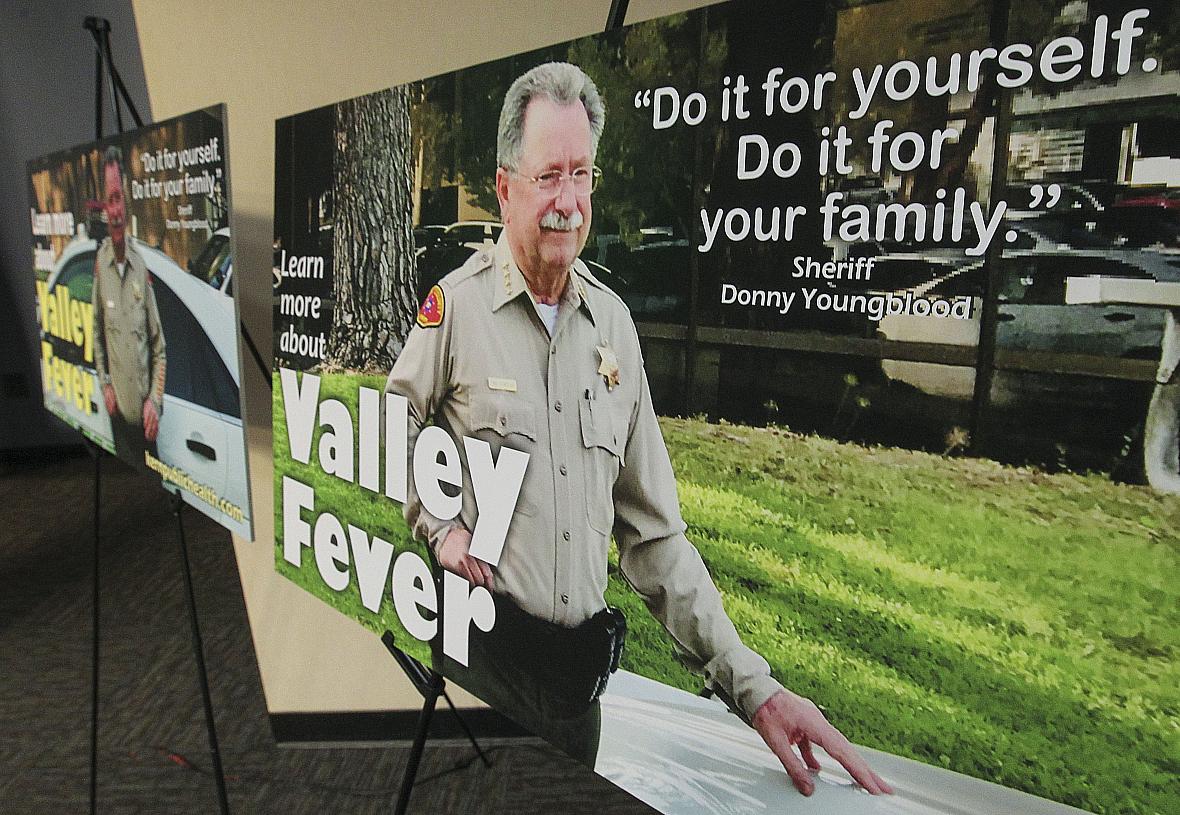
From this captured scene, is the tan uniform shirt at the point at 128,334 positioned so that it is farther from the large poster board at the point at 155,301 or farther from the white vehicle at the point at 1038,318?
the white vehicle at the point at 1038,318

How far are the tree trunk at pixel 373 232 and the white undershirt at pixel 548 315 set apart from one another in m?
0.26

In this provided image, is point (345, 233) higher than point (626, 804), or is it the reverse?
point (345, 233)

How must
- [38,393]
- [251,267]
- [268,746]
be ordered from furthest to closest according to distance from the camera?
[38,393] < [268,746] < [251,267]

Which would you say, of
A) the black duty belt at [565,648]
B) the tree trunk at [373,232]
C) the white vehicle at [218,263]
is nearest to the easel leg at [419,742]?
the black duty belt at [565,648]

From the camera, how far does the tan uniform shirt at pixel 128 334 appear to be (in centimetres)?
177

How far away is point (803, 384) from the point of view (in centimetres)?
79

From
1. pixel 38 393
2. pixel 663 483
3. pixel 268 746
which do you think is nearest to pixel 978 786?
pixel 663 483

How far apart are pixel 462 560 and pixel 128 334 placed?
119 cm

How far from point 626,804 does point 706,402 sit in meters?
1.72

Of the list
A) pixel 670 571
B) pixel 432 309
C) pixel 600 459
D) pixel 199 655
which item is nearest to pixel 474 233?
pixel 432 309

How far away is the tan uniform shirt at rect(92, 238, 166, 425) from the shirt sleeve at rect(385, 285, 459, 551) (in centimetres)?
83

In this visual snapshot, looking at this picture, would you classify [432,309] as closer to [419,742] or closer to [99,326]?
[419,742]

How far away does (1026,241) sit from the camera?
0.66 m

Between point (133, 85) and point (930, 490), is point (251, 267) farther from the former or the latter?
point (133, 85)
